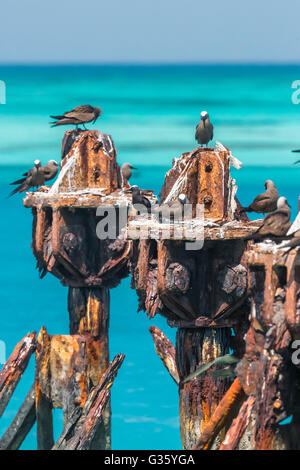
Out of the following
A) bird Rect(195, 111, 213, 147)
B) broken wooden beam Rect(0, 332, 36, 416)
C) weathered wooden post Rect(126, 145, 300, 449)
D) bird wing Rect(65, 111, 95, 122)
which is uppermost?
bird wing Rect(65, 111, 95, 122)

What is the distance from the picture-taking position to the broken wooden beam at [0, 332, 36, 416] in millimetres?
26656

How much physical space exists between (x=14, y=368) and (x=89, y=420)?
7.67ft

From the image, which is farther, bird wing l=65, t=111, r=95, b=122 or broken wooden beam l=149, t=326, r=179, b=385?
bird wing l=65, t=111, r=95, b=122

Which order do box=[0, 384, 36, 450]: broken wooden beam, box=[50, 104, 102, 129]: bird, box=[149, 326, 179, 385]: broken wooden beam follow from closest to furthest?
1. box=[149, 326, 179, 385]: broken wooden beam
2. box=[0, 384, 36, 450]: broken wooden beam
3. box=[50, 104, 102, 129]: bird

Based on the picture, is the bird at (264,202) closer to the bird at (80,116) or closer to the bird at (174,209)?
the bird at (174,209)

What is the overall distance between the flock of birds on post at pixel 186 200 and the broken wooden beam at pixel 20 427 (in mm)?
3686

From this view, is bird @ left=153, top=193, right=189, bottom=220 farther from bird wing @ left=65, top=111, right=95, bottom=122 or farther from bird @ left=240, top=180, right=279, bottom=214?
bird wing @ left=65, top=111, right=95, bottom=122

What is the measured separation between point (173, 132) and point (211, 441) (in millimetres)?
50148

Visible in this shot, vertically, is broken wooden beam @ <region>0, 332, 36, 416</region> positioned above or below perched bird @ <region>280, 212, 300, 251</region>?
below

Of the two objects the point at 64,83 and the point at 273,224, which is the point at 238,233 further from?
the point at 64,83

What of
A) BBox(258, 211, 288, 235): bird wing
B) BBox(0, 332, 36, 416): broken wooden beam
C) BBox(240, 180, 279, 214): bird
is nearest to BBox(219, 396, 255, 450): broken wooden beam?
BBox(258, 211, 288, 235): bird wing

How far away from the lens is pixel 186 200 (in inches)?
932

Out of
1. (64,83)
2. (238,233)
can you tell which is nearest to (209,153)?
(238,233)

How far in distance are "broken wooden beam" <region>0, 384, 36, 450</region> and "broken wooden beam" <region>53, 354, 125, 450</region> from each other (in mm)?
1192
